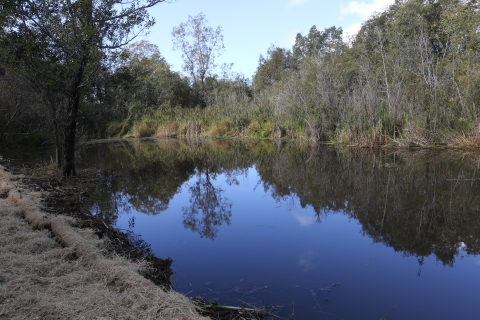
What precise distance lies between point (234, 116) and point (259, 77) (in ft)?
51.1

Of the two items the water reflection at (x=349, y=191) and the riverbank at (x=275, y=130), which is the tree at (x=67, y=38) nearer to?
the water reflection at (x=349, y=191)

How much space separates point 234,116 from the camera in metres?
20.0

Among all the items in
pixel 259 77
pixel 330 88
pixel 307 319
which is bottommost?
pixel 307 319

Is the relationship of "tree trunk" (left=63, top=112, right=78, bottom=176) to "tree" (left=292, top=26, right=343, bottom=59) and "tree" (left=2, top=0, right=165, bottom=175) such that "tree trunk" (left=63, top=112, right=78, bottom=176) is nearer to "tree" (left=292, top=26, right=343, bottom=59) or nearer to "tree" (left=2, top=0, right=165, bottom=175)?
"tree" (left=2, top=0, right=165, bottom=175)

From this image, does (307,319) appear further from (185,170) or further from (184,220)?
(185,170)

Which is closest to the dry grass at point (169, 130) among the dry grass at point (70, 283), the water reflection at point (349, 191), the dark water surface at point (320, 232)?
the water reflection at point (349, 191)

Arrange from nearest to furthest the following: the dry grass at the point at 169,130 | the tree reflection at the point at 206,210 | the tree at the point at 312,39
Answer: the tree reflection at the point at 206,210, the dry grass at the point at 169,130, the tree at the point at 312,39

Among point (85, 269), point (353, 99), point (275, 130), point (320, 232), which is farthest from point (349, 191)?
point (275, 130)

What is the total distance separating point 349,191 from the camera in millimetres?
6535

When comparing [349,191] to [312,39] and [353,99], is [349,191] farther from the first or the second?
[312,39]

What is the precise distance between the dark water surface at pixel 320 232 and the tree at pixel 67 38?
2199 millimetres

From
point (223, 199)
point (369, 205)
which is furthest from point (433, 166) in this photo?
point (223, 199)

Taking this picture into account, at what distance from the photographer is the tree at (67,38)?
21.0 feet

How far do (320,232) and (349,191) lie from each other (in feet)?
7.32
